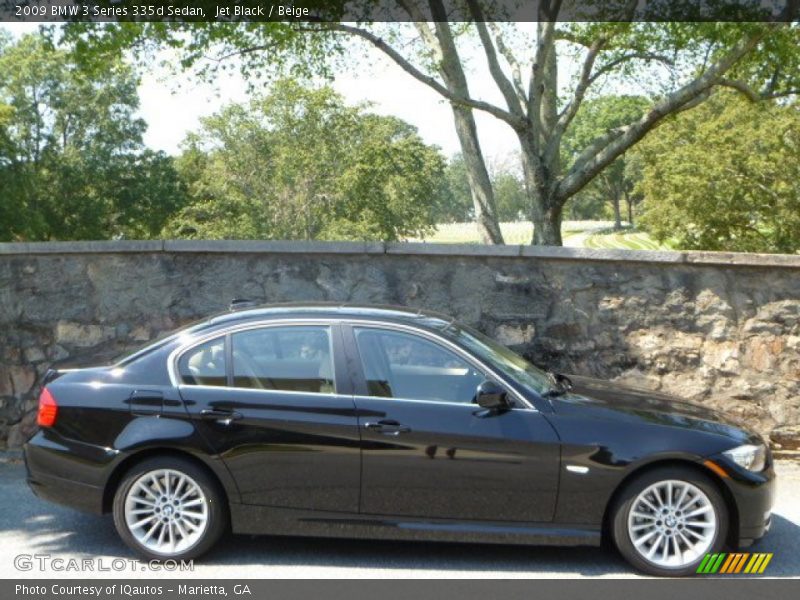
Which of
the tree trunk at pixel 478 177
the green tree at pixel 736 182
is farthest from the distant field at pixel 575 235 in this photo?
the tree trunk at pixel 478 177

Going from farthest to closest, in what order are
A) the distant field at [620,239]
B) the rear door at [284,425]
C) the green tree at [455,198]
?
1. the green tree at [455,198]
2. the distant field at [620,239]
3. the rear door at [284,425]

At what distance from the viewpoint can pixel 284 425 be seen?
224 inches

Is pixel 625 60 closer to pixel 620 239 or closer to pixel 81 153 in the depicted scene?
pixel 81 153

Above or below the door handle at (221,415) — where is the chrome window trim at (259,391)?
above

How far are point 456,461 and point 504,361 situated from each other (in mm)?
864

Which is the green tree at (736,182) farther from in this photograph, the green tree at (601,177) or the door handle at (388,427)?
the door handle at (388,427)

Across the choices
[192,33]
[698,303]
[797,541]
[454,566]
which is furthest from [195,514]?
[192,33]

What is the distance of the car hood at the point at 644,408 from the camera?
5.77 metres

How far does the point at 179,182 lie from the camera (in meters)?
55.0

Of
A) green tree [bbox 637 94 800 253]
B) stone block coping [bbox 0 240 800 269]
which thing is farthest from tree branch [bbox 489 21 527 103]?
green tree [bbox 637 94 800 253]

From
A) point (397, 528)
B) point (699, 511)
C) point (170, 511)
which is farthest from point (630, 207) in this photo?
point (170, 511)

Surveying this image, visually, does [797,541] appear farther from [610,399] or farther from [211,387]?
[211,387]

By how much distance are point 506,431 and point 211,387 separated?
1752mm

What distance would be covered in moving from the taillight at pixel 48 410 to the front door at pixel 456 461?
6.08ft
